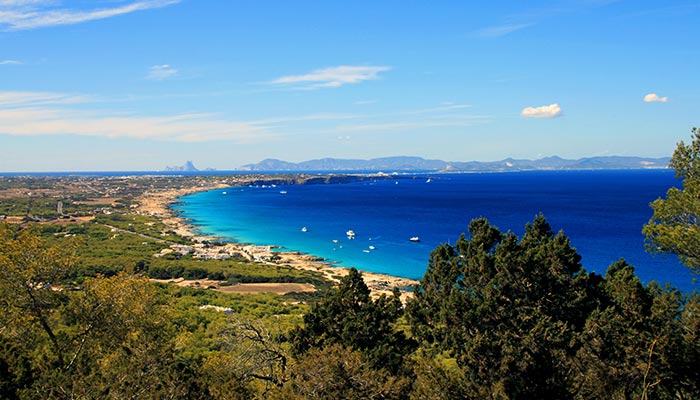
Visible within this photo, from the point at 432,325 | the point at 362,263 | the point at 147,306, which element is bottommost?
the point at 362,263

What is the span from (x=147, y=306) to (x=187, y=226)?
301 ft

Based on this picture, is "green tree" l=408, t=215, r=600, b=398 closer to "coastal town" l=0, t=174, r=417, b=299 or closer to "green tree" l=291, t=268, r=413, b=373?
"green tree" l=291, t=268, r=413, b=373

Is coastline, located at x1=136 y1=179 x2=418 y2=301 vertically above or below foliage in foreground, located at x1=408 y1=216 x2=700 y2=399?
below

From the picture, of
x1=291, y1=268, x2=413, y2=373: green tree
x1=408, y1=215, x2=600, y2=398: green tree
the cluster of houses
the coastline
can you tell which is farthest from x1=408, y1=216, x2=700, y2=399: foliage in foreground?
the cluster of houses

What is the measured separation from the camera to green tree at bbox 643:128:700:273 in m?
14.0

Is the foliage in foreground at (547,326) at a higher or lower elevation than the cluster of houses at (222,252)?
higher

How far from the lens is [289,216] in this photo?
120 m

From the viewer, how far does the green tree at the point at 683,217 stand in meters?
14.0

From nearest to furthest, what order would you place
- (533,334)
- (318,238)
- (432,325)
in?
1. (533,334)
2. (432,325)
3. (318,238)

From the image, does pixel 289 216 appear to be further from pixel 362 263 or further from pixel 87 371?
pixel 87 371

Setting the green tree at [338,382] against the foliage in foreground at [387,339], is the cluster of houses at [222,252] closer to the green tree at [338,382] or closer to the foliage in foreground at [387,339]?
the foliage in foreground at [387,339]

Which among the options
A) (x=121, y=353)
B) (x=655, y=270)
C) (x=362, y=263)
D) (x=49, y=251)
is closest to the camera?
(x=121, y=353)

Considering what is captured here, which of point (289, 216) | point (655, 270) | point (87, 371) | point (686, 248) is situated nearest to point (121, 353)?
point (87, 371)

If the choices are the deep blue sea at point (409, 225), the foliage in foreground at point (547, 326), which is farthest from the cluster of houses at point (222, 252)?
the foliage in foreground at point (547, 326)
